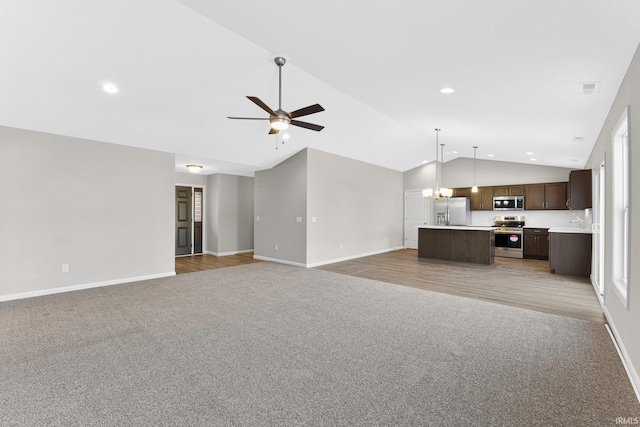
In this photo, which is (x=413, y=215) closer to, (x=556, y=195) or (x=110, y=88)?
(x=556, y=195)

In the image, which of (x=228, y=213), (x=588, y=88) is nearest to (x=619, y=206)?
(x=588, y=88)

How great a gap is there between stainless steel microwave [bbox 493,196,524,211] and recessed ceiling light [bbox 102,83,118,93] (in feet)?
31.6

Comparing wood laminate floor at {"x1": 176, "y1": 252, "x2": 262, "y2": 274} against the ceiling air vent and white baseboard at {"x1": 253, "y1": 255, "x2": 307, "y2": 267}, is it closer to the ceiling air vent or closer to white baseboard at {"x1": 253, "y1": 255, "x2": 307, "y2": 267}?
white baseboard at {"x1": 253, "y1": 255, "x2": 307, "y2": 267}

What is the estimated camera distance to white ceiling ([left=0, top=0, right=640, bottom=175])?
232 centimetres

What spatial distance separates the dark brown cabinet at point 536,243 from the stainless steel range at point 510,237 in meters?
0.14

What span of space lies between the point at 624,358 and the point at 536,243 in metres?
6.52

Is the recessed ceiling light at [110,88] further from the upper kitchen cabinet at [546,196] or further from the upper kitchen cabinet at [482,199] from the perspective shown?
the upper kitchen cabinet at [546,196]

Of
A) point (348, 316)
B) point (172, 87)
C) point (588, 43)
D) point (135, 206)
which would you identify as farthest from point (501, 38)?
point (135, 206)

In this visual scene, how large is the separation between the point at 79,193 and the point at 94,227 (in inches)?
23.9

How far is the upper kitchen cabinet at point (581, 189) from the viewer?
543 centimetres

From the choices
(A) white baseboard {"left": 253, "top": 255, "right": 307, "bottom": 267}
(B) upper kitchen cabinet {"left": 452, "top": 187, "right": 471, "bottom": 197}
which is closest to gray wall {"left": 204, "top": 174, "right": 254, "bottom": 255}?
(A) white baseboard {"left": 253, "top": 255, "right": 307, "bottom": 267}

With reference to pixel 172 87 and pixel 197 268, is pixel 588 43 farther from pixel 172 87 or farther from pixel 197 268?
pixel 197 268

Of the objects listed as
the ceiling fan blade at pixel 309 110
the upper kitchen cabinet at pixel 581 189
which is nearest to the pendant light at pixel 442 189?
the upper kitchen cabinet at pixel 581 189

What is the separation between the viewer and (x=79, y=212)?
494 cm
